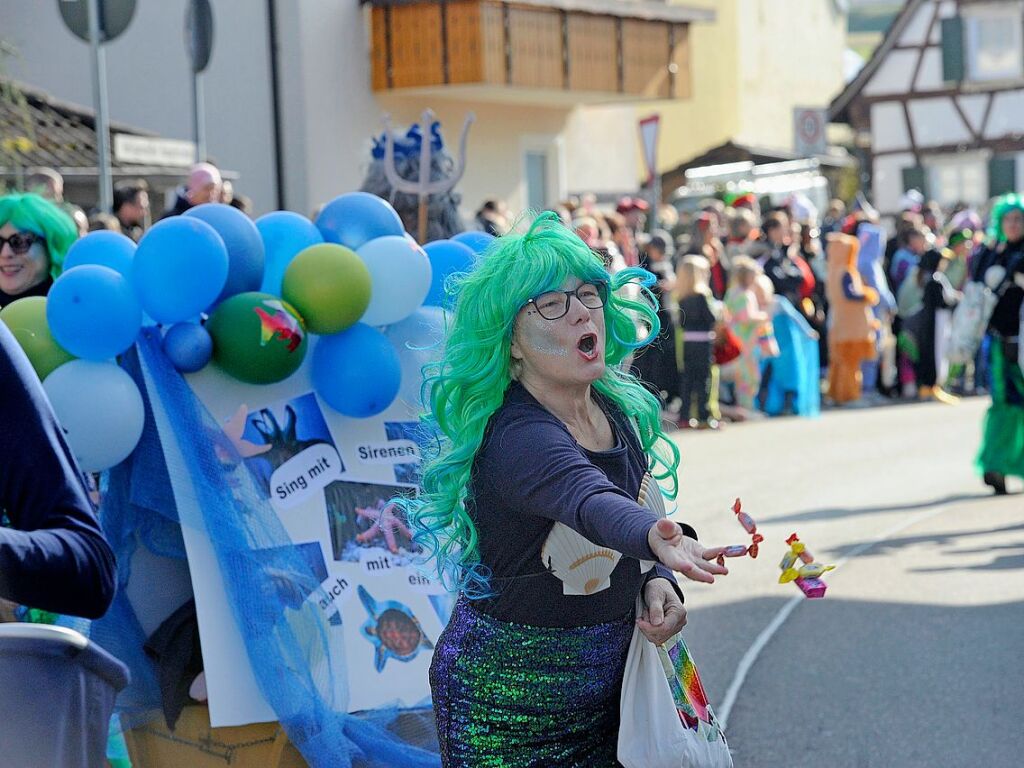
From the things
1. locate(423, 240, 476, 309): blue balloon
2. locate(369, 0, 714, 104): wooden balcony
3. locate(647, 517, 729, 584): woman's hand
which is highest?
locate(369, 0, 714, 104): wooden balcony

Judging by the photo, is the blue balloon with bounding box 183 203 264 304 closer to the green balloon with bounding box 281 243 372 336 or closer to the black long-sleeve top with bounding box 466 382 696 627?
the green balloon with bounding box 281 243 372 336

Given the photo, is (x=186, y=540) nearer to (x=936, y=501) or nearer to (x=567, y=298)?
(x=567, y=298)

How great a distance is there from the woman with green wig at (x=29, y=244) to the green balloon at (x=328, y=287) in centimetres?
85

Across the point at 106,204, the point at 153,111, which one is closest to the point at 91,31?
the point at 106,204

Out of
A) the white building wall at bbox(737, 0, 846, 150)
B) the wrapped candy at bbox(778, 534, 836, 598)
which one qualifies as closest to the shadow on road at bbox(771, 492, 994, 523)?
the wrapped candy at bbox(778, 534, 836, 598)

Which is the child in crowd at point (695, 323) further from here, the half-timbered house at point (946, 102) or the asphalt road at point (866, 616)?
the half-timbered house at point (946, 102)

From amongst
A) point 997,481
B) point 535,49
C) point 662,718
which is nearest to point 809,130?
point 535,49

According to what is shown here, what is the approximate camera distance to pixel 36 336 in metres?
4.61

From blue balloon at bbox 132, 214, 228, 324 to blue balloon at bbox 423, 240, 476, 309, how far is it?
0.76 meters

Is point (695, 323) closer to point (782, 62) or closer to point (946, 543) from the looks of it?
point (946, 543)

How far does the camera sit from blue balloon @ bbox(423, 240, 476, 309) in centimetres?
518

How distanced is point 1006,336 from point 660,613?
25.3 ft

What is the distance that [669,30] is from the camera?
27.1 m

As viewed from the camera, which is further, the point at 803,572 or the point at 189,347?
the point at 189,347
